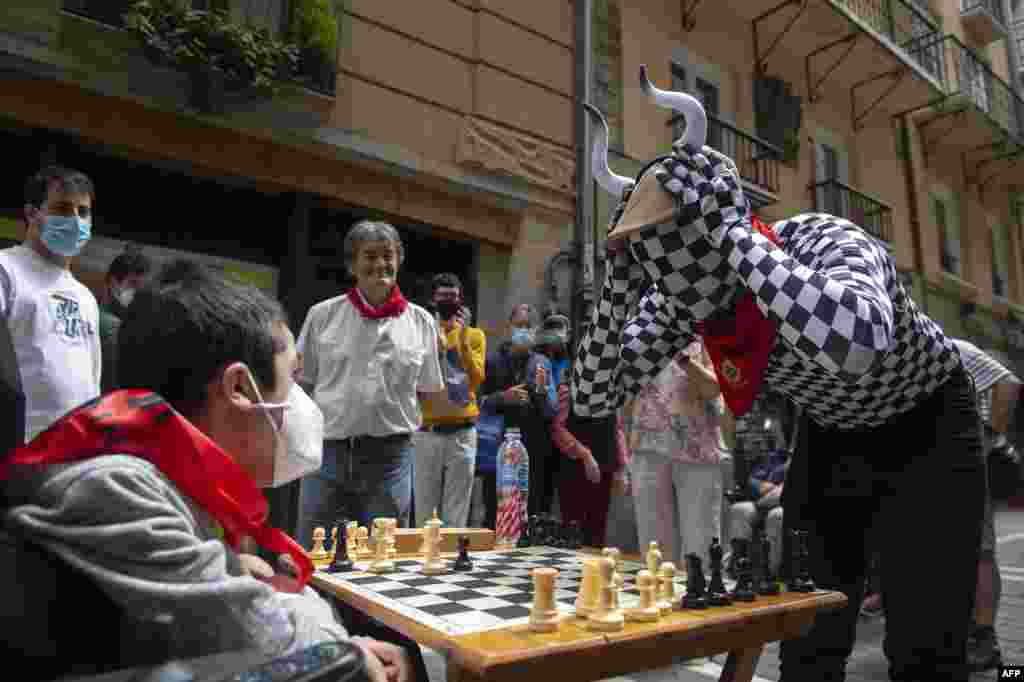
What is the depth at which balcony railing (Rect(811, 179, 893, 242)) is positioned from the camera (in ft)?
36.4

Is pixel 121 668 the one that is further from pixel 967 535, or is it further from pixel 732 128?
pixel 732 128

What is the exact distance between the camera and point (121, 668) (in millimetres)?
852

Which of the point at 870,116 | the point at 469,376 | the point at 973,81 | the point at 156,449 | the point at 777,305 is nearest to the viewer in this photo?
the point at 156,449

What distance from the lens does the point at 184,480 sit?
3.09ft

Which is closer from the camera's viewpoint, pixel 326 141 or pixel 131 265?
pixel 131 265

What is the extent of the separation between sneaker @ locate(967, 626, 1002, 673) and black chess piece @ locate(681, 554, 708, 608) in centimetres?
232

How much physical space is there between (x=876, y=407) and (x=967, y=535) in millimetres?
352

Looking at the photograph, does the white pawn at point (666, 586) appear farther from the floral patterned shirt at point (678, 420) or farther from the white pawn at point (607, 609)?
the floral patterned shirt at point (678, 420)

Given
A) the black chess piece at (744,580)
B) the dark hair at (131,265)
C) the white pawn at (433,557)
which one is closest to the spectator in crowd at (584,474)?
the white pawn at (433,557)

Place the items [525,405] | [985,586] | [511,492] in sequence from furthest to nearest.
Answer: [525,405]
[985,586]
[511,492]

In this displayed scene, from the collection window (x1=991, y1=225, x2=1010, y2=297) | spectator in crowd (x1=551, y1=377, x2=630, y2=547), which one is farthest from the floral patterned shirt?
window (x1=991, y1=225, x2=1010, y2=297)

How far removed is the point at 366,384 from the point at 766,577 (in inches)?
75.5

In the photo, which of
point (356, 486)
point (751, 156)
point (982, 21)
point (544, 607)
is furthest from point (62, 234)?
point (982, 21)

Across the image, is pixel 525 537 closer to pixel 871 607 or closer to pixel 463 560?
pixel 463 560
